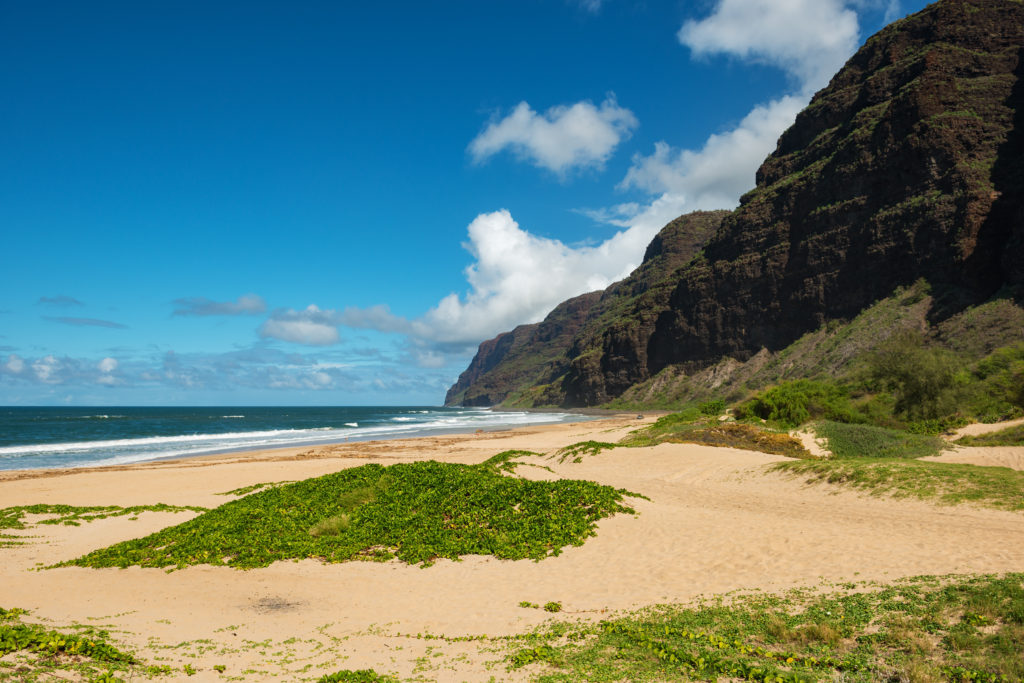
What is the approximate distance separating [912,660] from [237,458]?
4245 centimetres

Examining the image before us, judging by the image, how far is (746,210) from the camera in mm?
105500

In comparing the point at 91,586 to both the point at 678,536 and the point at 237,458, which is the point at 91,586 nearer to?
the point at 678,536

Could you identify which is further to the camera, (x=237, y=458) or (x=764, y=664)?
(x=237, y=458)

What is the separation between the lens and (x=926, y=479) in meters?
17.0

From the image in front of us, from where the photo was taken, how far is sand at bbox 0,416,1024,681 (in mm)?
8266

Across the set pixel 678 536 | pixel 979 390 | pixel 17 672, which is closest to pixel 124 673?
pixel 17 672

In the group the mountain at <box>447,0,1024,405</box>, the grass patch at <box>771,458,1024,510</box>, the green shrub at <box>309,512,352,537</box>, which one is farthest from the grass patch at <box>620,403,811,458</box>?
the mountain at <box>447,0,1024,405</box>

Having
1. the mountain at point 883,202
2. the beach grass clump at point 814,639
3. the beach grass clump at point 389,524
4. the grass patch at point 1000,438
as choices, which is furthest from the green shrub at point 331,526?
the mountain at point 883,202

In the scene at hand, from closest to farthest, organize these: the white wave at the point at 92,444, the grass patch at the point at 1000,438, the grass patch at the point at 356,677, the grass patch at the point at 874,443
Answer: the grass patch at the point at 356,677 → the grass patch at the point at 874,443 → the grass patch at the point at 1000,438 → the white wave at the point at 92,444

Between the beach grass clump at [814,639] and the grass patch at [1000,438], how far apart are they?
65.1ft

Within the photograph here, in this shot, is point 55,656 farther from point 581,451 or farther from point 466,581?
point 581,451

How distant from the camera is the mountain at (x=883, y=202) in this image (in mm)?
65125

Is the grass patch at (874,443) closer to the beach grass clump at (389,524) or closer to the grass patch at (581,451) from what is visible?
the grass patch at (581,451)

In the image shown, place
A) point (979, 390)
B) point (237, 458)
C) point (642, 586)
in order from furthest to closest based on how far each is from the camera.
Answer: point (237, 458) → point (979, 390) → point (642, 586)
